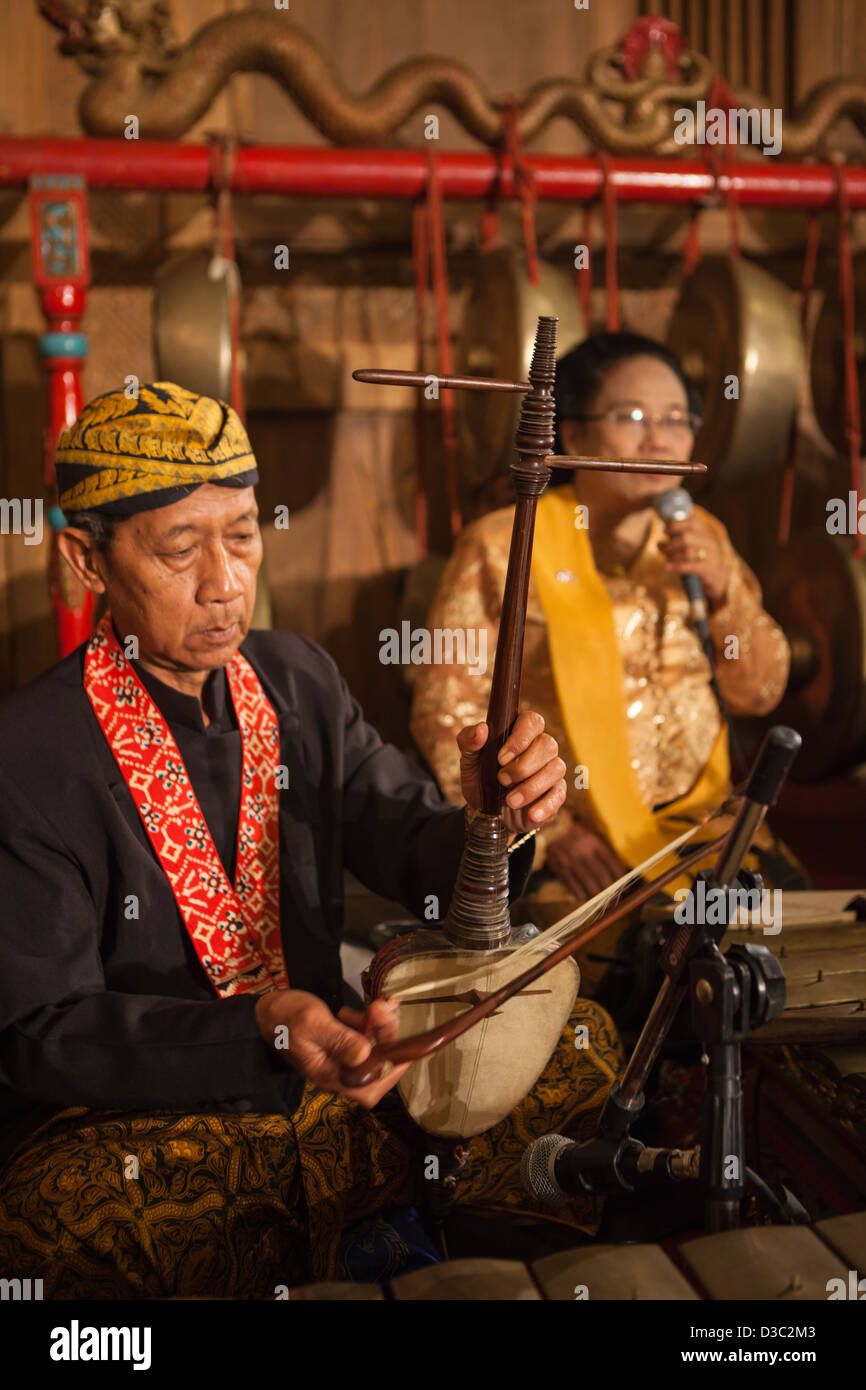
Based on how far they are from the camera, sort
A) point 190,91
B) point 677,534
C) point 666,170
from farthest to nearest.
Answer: point 666,170
point 190,91
point 677,534

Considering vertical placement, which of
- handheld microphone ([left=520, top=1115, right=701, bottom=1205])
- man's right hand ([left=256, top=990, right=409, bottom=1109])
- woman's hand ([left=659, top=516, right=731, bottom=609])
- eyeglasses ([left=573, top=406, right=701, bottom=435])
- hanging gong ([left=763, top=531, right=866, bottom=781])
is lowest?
handheld microphone ([left=520, top=1115, right=701, bottom=1205])

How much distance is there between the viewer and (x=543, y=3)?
124 inches

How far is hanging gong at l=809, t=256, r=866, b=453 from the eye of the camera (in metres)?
2.90

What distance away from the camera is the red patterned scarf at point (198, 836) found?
4.53 feet

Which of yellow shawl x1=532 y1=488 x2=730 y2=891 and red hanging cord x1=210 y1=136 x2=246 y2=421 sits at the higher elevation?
red hanging cord x1=210 y1=136 x2=246 y2=421

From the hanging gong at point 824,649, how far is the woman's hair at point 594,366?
72cm

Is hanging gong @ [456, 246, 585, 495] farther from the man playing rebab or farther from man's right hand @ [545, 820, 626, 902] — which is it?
the man playing rebab

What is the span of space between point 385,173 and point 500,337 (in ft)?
1.28

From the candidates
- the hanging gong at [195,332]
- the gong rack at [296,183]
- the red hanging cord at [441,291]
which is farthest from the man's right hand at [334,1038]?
the hanging gong at [195,332]

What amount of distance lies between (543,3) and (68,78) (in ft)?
3.77

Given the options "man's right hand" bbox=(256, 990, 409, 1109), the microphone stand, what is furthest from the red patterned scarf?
the microphone stand

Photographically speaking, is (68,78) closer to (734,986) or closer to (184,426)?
(184,426)

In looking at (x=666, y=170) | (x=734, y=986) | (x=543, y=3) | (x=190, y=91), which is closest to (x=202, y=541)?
(x=734, y=986)

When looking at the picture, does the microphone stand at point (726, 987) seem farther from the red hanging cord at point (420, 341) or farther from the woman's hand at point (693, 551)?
the red hanging cord at point (420, 341)
